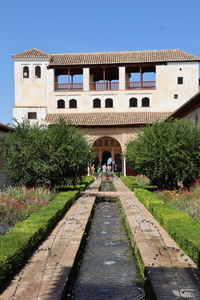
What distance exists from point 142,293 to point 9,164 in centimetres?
1177

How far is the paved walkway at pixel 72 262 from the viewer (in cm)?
500

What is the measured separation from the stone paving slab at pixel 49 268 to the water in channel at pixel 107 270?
328mm

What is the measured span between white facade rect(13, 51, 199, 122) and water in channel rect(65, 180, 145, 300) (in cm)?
2522

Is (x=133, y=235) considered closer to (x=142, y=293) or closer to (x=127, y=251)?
(x=127, y=251)

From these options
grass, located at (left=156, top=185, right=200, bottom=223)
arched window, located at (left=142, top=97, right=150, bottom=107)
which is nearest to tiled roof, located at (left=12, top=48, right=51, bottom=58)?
arched window, located at (left=142, top=97, right=150, bottom=107)

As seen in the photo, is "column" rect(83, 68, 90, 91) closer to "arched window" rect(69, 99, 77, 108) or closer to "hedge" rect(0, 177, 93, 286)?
"arched window" rect(69, 99, 77, 108)

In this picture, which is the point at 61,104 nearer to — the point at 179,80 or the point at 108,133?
the point at 108,133

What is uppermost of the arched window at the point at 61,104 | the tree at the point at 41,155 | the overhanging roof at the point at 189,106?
the arched window at the point at 61,104

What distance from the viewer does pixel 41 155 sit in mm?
16406

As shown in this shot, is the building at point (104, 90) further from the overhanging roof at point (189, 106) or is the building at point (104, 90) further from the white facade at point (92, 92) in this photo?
the overhanging roof at point (189, 106)

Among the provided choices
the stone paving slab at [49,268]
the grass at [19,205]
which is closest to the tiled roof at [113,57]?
the grass at [19,205]

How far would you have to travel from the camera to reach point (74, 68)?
35094 mm

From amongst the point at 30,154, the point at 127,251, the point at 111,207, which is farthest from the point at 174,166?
the point at 127,251

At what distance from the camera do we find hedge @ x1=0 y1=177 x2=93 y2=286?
564cm
